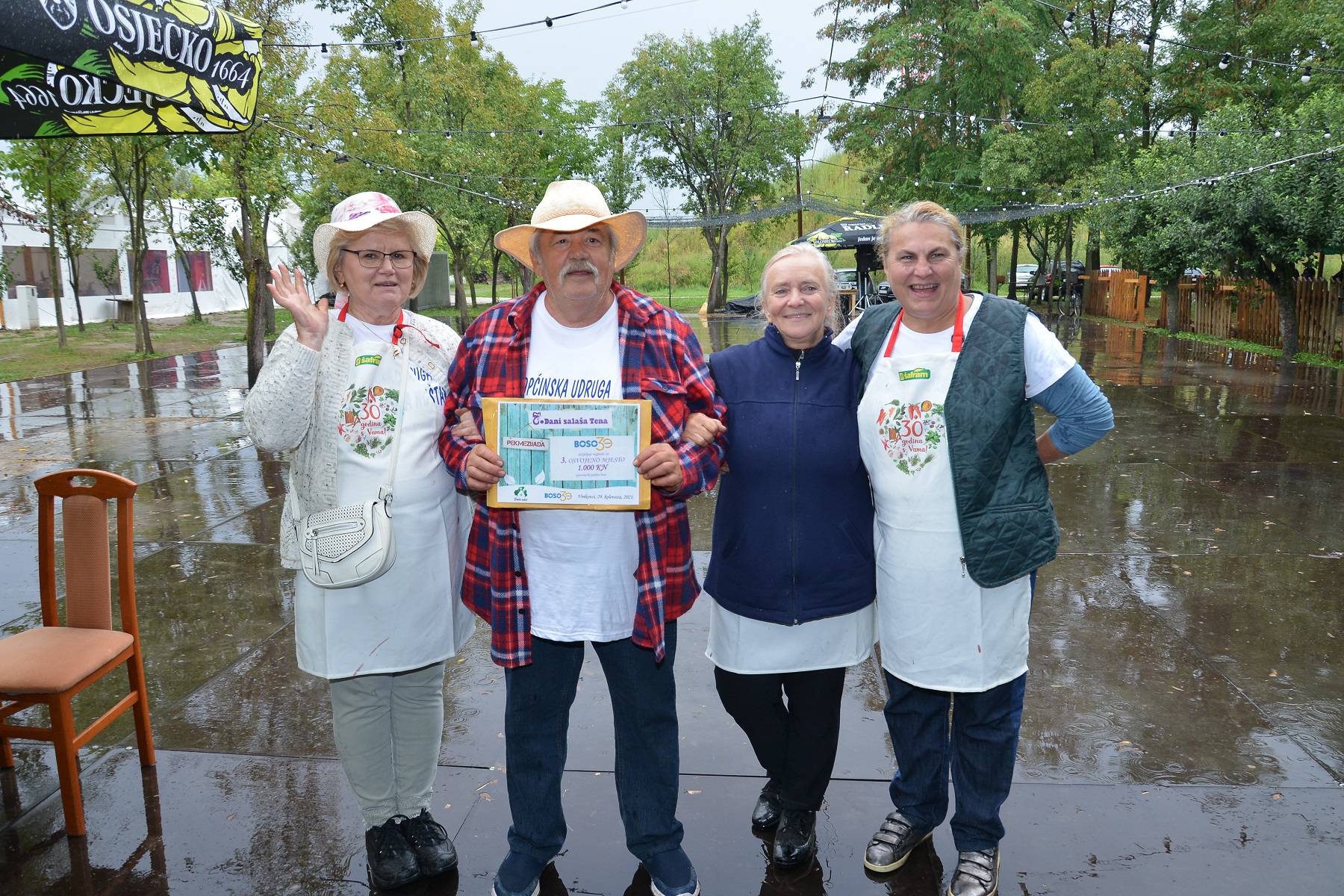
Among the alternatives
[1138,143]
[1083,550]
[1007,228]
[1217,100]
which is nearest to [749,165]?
[1007,228]

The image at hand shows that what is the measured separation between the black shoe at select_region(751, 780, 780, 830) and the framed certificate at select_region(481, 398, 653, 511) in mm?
1211

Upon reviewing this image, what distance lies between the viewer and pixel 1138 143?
89.7ft

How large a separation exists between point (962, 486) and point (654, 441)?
0.85 m

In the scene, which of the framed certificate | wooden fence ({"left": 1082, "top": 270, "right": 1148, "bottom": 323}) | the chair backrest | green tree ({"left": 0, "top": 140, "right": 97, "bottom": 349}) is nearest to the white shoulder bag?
the framed certificate

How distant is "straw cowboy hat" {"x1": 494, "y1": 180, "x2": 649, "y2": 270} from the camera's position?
259 centimetres

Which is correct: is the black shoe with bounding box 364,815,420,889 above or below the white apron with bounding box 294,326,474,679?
below

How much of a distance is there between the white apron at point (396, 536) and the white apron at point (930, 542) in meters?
1.26

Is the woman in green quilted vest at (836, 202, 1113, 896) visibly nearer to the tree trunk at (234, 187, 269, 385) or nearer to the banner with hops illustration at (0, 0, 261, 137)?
the banner with hops illustration at (0, 0, 261, 137)

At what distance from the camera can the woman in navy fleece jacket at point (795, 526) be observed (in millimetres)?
2762

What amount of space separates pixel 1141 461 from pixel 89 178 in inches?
1004

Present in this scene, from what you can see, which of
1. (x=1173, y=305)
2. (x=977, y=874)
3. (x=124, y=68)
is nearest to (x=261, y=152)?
(x=124, y=68)

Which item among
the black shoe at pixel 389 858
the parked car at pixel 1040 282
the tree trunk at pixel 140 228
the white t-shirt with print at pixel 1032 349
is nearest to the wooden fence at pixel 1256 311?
the parked car at pixel 1040 282

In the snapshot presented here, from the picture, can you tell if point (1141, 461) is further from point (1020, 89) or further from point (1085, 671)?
point (1020, 89)

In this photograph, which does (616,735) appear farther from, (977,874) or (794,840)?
(977,874)
